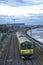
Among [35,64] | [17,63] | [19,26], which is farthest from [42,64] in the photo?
[19,26]

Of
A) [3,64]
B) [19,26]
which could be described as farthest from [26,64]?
[19,26]

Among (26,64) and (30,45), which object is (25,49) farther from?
(26,64)

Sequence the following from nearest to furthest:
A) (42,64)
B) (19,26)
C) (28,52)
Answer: (42,64) → (28,52) → (19,26)

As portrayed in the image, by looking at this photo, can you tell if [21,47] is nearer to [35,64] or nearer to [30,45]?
[30,45]

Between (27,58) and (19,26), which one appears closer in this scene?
(27,58)

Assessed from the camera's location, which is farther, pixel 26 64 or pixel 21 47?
pixel 21 47

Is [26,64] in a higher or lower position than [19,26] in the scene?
higher

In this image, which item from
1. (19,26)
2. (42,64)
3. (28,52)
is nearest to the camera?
(42,64)

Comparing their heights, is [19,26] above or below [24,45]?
below
